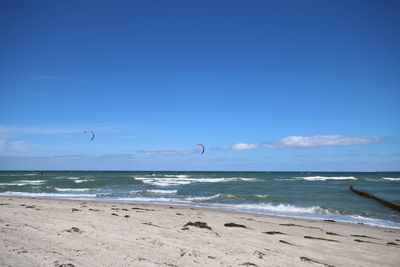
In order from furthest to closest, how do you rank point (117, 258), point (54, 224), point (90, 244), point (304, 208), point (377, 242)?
1. point (304, 208)
2. point (377, 242)
3. point (54, 224)
4. point (90, 244)
5. point (117, 258)

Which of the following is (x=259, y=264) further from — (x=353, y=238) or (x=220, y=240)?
(x=353, y=238)

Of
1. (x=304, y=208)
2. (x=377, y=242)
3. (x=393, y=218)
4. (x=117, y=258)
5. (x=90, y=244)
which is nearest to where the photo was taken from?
(x=117, y=258)

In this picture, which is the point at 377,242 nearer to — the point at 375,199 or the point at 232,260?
the point at 232,260

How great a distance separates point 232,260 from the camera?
4.86 metres

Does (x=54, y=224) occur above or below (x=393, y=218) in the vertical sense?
above

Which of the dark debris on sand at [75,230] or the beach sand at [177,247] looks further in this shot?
the dark debris on sand at [75,230]

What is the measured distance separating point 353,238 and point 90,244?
7.46m

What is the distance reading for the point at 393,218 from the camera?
13203 millimetres

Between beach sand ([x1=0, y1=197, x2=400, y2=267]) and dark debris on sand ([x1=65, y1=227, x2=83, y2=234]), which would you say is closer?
beach sand ([x1=0, y1=197, x2=400, y2=267])

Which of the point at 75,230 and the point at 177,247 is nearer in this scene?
the point at 177,247

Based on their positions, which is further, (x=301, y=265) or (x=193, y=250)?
(x=193, y=250)

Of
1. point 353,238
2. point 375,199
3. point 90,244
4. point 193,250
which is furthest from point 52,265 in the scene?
point 375,199

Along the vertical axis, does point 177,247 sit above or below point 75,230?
below

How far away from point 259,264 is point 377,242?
528 cm
